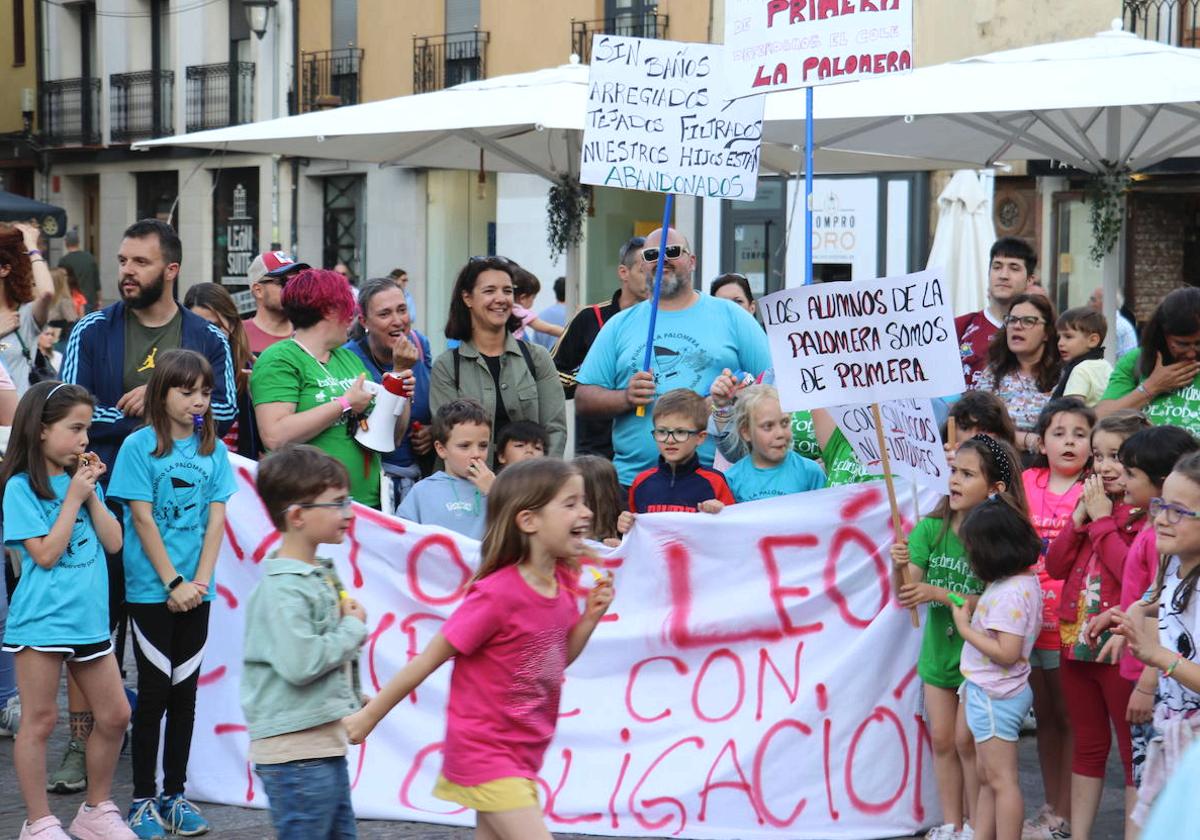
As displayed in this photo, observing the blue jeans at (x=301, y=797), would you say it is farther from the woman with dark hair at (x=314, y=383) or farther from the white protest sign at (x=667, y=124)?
the white protest sign at (x=667, y=124)

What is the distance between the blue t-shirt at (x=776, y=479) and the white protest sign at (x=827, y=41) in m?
1.52

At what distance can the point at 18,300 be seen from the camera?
675 centimetres

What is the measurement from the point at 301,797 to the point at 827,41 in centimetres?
386

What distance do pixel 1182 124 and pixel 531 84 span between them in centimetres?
380

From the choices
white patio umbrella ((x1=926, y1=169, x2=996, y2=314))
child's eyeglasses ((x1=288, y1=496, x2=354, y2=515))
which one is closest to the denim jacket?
child's eyeglasses ((x1=288, y1=496, x2=354, y2=515))

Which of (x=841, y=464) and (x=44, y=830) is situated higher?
(x=841, y=464)

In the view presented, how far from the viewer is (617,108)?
749 cm

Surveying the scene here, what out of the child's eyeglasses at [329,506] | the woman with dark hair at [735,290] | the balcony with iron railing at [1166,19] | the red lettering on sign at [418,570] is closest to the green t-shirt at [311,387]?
the red lettering on sign at [418,570]

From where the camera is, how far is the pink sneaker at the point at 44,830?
17.6 feet

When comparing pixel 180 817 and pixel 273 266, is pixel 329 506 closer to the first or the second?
pixel 180 817

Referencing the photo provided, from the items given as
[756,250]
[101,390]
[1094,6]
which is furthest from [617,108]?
[756,250]

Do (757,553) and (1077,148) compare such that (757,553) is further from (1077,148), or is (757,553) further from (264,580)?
(1077,148)

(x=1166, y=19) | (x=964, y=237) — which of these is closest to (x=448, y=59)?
(x=1166, y=19)

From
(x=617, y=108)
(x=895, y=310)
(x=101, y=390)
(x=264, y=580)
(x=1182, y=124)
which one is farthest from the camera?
(x=1182, y=124)
